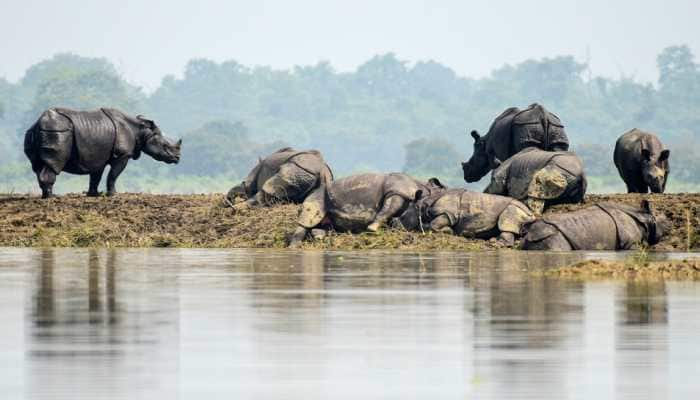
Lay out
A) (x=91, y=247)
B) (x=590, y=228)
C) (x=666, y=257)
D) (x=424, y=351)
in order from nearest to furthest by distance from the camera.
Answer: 1. (x=424, y=351)
2. (x=666, y=257)
3. (x=590, y=228)
4. (x=91, y=247)

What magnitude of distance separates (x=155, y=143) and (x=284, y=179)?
5881mm


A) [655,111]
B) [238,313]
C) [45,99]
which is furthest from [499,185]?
[655,111]

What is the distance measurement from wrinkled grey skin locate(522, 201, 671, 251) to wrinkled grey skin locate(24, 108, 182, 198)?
11312 mm

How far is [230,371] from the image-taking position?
10781 mm

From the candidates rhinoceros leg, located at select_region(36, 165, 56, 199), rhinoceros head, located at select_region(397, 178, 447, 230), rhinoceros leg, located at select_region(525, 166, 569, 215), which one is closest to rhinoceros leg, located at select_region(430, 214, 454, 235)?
rhinoceros head, located at select_region(397, 178, 447, 230)

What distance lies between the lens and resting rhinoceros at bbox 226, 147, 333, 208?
31906 millimetres

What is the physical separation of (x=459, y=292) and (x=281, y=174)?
15.4 m

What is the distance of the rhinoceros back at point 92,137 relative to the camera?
34.5 meters

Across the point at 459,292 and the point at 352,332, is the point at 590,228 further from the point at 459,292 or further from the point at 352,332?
the point at 352,332

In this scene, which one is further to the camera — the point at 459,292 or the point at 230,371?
the point at 459,292

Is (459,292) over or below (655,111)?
below

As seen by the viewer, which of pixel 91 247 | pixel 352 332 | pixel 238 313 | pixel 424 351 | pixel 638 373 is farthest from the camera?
pixel 91 247

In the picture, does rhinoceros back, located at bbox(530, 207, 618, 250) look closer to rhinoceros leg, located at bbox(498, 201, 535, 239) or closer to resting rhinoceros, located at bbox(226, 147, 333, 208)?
rhinoceros leg, located at bbox(498, 201, 535, 239)

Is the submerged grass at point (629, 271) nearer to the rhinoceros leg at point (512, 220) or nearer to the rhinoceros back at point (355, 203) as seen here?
the rhinoceros leg at point (512, 220)
